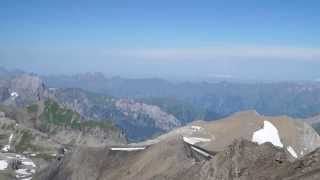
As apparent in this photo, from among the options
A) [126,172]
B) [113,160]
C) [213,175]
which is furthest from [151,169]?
[213,175]

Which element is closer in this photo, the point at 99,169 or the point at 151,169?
the point at 151,169

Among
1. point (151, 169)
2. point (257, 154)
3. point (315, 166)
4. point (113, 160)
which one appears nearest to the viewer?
point (315, 166)

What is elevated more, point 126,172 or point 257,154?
point 257,154

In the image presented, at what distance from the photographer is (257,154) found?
8250 cm

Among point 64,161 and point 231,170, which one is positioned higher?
point 231,170

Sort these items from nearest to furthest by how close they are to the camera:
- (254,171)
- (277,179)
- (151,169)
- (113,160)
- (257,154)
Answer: (277,179) → (254,171) → (257,154) → (151,169) → (113,160)

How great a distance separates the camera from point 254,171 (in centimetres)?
7619

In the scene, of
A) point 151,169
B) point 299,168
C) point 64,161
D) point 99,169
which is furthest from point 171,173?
point 64,161

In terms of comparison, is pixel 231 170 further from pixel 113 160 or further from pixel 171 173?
pixel 113 160

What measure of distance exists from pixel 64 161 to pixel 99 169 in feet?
79.7

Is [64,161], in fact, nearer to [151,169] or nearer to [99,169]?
[99,169]

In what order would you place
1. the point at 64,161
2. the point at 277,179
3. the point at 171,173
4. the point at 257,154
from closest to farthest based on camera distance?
the point at 277,179 < the point at 257,154 < the point at 171,173 < the point at 64,161

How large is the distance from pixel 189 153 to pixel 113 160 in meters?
21.4

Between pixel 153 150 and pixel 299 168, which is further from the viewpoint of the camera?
pixel 153 150
